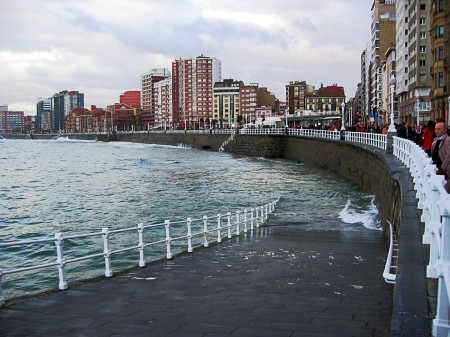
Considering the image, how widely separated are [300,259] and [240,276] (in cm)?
249

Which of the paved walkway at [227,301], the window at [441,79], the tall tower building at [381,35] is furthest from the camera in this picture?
the tall tower building at [381,35]

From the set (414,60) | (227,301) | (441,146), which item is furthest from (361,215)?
(414,60)

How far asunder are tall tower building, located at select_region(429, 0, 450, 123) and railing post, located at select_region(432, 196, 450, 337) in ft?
176

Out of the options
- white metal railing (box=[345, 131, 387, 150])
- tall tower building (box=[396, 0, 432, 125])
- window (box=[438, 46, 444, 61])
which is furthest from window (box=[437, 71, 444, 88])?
white metal railing (box=[345, 131, 387, 150])

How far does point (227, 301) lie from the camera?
8.46 m

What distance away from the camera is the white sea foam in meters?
21.7

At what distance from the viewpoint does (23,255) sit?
20656 millimetres

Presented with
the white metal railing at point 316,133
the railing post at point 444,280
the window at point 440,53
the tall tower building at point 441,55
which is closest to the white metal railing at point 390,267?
the railing post at point 444,280

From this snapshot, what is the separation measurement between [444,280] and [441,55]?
5830 cm

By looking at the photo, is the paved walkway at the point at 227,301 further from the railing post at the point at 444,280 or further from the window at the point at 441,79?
the window at the point at 441,79

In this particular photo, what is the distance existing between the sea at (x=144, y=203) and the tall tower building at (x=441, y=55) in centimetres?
1451

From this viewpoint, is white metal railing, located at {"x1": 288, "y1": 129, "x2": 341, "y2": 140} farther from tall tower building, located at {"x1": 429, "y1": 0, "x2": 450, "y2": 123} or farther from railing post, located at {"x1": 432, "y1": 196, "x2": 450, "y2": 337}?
railing post, located at {"x1": 432, "y1": 196, "x2": 450, "y2": 337}

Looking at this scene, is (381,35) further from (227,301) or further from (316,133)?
(227,301)

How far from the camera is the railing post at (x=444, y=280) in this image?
3.74 metres
